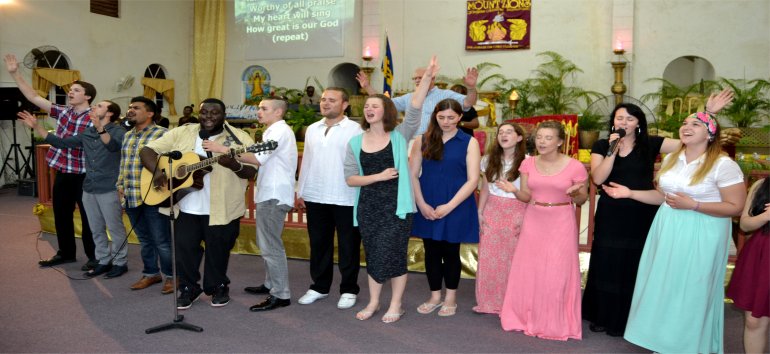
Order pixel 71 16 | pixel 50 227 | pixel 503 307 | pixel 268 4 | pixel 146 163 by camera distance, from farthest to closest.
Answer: pixel 268 4 → pixel 71 16 → pixel 50 227 → pixel 146 163 → pixel 503 307

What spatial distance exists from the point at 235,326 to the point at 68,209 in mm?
2707

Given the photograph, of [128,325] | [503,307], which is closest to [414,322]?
[503,307]

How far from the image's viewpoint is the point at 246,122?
46.7 feet

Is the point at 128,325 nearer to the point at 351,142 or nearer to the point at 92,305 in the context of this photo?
the point at 92,305

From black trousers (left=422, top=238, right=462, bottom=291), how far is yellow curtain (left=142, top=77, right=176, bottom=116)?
13368mm

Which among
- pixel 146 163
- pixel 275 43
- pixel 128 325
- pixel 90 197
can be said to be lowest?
pixel 128 325

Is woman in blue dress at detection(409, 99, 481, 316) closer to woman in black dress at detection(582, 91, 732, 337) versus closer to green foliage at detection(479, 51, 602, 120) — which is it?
woman in black dress at detection(582, 91, 732, 337)

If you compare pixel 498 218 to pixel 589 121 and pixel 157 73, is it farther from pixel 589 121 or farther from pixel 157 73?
pixel 157 73

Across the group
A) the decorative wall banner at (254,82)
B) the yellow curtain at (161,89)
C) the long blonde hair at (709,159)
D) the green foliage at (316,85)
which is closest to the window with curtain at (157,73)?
the yellow curtain at (161,89)

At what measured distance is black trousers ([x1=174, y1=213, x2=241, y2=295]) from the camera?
4.53m

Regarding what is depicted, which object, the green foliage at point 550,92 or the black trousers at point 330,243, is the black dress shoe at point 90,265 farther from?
the green foliage at point 550,92

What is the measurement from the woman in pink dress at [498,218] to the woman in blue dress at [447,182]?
0.14 m

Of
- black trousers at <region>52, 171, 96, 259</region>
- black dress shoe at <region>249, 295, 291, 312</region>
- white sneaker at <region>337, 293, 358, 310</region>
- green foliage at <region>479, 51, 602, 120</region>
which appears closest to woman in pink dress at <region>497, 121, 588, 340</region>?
white sneaker at <region>337, 293, 358, 310</region>

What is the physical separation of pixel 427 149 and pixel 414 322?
3.86 feet
